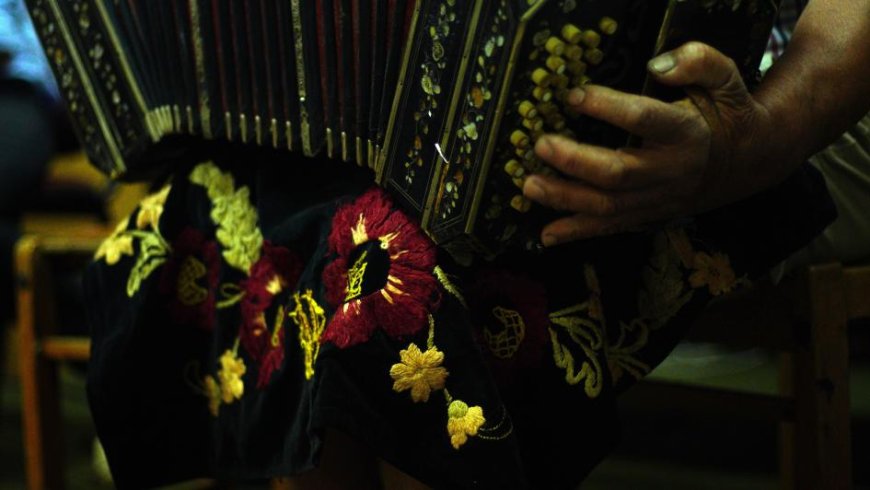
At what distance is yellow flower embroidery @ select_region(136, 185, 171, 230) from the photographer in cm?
77

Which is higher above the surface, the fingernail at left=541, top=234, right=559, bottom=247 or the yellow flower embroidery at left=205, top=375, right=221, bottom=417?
the fingernail at left=541, top=234, right=559, bottom=247

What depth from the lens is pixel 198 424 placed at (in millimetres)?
770

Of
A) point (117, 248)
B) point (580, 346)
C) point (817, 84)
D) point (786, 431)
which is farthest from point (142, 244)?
point (786, 431)

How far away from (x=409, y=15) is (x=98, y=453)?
1088 millimetres

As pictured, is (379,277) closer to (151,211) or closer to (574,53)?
(574,53)

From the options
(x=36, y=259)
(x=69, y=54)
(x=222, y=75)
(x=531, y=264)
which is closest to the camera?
(x=531, y=264)

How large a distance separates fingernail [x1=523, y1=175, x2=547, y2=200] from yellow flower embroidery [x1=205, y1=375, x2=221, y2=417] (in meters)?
0.33

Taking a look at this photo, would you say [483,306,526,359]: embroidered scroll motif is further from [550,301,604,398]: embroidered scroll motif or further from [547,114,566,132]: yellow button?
[547,114,566,132]: yellow button

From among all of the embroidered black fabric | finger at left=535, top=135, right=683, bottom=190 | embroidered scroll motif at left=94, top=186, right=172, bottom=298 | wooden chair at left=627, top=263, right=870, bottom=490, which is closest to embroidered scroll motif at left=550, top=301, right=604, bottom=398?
the embroidered black fabric

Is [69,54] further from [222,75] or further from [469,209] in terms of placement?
[469,209]

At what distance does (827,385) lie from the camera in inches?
28.4

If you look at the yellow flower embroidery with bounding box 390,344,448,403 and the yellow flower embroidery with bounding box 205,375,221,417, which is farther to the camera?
the yellow flower embroidery with bounding box 205,375,221,417

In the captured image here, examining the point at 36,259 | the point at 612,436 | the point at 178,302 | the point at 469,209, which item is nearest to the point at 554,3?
the point at 469,209

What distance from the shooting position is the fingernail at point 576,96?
0.49m
